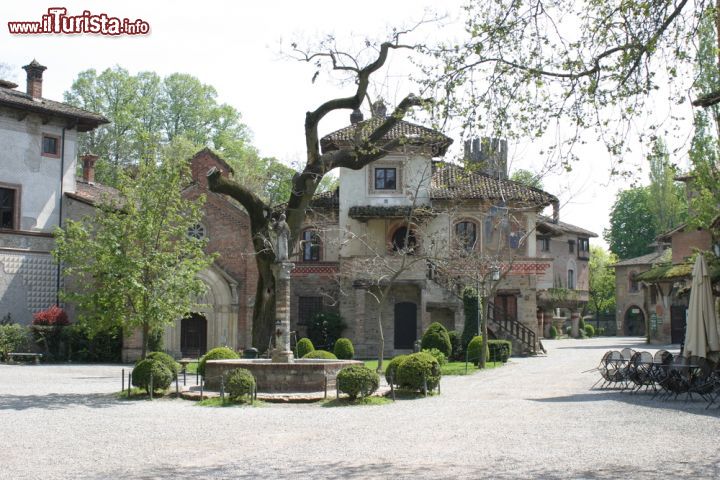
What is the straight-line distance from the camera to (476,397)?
61.2 feet

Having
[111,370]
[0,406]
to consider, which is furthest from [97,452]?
[111,370]

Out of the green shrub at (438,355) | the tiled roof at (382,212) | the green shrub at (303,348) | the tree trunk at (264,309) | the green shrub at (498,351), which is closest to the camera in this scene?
the tree trunk at (264,309)

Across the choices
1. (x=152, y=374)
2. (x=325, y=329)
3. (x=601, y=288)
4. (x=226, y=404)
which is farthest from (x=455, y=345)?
(x=601, y=288)

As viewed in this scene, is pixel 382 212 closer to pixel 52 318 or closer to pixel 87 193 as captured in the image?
pixel 87 193

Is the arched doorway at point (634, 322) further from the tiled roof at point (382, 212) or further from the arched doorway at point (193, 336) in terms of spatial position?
the arched doorway at point (193, 336)

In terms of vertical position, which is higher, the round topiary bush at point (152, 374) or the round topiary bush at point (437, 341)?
the round topiary bush at point (437, 341)

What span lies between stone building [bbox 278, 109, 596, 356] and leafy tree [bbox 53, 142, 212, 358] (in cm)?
1251

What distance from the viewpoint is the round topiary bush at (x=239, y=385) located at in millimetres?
16828

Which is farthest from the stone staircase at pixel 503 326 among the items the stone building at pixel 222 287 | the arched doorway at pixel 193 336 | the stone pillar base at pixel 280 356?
the stone pillar base at pixel 280 356

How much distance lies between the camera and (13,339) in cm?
3231

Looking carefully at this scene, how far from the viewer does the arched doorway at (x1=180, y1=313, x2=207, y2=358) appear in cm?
3656

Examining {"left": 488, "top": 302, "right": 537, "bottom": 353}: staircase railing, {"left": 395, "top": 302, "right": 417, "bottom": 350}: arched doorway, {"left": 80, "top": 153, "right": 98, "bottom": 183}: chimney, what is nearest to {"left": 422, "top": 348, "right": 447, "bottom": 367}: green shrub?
{"left": 488, "top": 302, "right": 537, "bottom": 353}: staircase railing

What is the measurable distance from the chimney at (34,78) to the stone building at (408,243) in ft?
42.8

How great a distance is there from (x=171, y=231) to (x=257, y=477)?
53.8 feet
